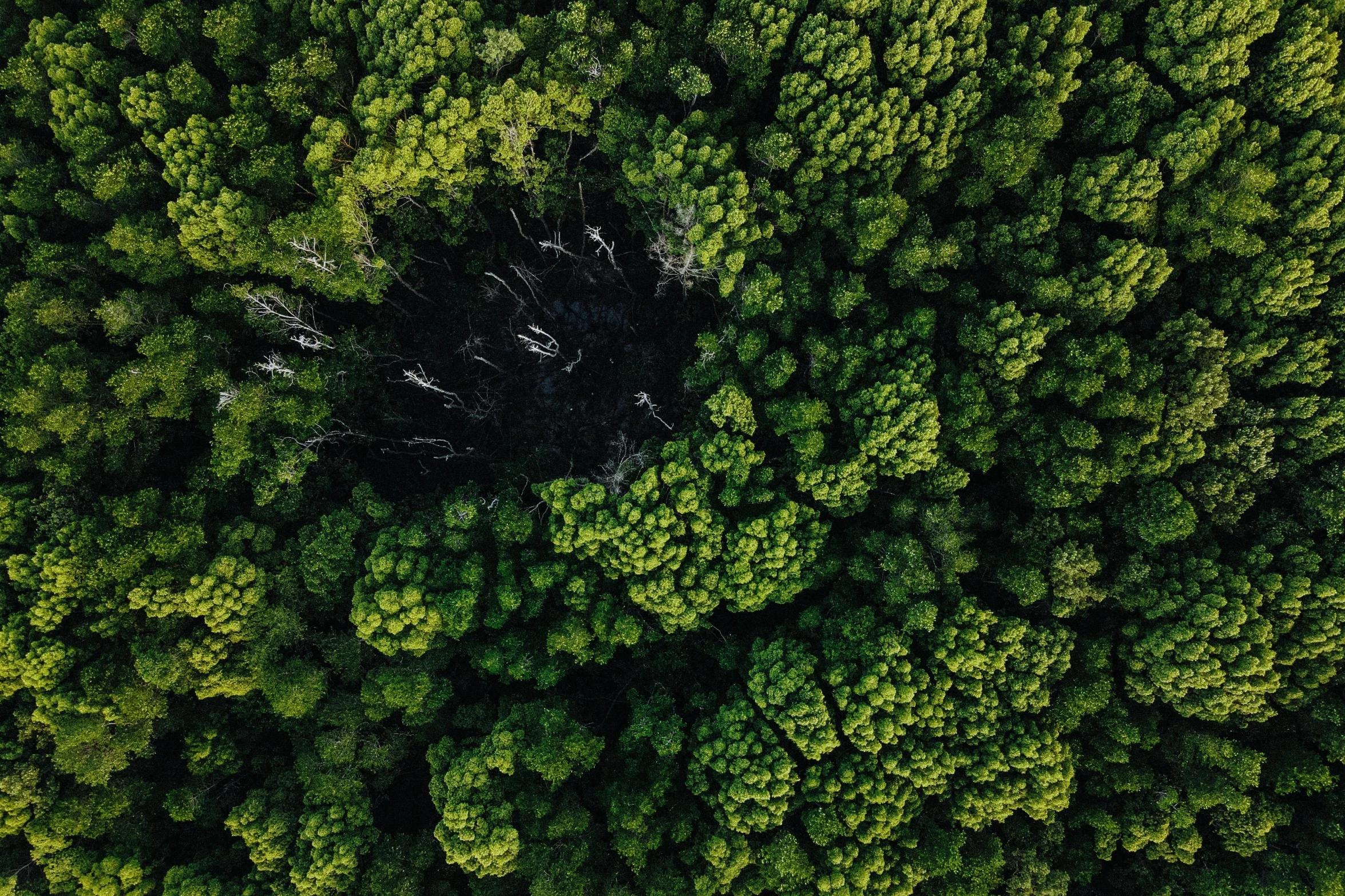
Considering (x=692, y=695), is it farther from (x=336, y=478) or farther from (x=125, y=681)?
(x=125, y=681)

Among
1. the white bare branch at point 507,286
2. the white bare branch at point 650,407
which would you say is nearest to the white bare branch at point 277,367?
the white bare branch at point 507,286

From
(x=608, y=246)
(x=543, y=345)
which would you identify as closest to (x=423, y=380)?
(x=543, y=345)

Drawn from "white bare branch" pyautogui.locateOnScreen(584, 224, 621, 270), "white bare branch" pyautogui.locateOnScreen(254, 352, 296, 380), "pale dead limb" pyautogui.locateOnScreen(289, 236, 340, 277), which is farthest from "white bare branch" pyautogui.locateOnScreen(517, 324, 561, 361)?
"white bare branch" pyautogui.locateOnScreen(254, 352, 296, 380)

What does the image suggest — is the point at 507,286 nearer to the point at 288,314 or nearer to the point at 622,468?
the point at 288,314

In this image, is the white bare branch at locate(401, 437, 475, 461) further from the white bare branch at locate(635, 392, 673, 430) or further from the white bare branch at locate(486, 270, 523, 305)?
the white bare branch at locate(635, 392, 673, 430)

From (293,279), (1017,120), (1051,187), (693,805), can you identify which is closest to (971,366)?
(1051,187)
